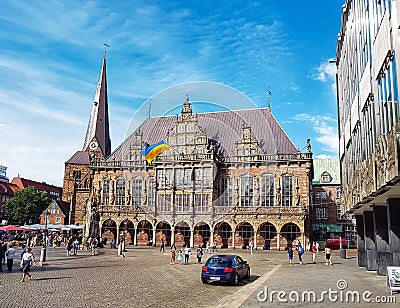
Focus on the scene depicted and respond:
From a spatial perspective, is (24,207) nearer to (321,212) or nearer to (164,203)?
(164,203)

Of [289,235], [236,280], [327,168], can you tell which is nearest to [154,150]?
[289,235]

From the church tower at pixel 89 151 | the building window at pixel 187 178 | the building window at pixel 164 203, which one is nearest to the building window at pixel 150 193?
the building window at pixel 164 203

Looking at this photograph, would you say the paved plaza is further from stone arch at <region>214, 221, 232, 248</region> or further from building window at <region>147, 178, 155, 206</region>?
building window at <region>147, 178, 155, 206</region>

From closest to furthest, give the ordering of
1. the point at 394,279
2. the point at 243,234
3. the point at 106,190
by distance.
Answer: the point at 394,279, the point at 243,234, the point at 106,190

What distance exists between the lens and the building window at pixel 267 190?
173 feet

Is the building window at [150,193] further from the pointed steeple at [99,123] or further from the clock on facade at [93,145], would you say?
the clock on facade at [93,145]

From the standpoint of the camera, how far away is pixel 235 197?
53.6 meters

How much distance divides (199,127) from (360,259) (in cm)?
3310

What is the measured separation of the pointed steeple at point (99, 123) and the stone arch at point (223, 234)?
34.9m

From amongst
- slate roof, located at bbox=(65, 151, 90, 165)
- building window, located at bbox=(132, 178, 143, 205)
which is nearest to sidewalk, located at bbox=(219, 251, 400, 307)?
building window, located at bbox=(132, 178, 143, 205)

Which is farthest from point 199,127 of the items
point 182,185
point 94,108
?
point 94,108

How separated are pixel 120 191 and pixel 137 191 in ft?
9.37

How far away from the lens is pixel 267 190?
5300 cm

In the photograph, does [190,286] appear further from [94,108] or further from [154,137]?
[94,108]
